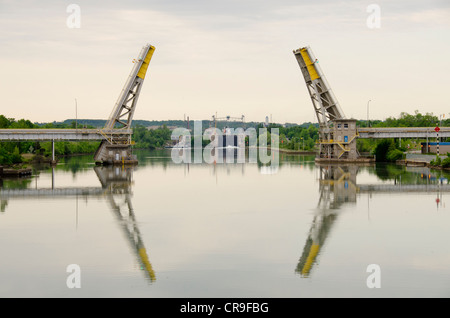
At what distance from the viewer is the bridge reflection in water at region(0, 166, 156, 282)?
15.4 meters

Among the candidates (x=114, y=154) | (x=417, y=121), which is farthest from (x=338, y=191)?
(x=417, y=121)

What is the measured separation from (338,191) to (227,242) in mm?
15040

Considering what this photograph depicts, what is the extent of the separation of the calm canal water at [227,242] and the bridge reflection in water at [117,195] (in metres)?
0.06

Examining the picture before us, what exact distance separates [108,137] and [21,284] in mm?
Result: 40524

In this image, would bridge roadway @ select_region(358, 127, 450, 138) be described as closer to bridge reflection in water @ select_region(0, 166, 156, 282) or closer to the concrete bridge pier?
the concrete bridge pier

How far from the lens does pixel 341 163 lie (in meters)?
54.6

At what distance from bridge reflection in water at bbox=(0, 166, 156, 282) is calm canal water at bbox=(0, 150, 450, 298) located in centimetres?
6

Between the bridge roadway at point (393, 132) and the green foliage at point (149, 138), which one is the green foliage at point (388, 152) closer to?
the bridge roadway at point (393, 132)

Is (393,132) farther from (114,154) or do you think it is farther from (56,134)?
(56,134)

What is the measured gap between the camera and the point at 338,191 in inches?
1195

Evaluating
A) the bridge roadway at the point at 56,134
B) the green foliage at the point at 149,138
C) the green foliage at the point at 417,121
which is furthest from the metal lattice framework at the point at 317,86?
the green foliage at the point at 149,138

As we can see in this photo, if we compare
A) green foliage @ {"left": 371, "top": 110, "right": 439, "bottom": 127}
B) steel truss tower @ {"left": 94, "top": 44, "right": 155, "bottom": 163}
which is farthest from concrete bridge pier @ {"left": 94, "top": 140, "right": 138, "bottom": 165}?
green foliage @ {"left": 371, "top": 110, "right": 439, "bottom": 127}
